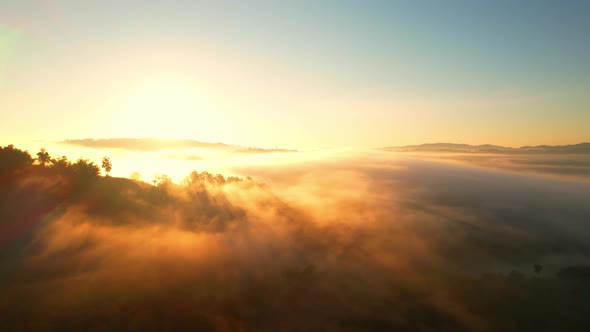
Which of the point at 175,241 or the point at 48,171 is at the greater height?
the point at 48,171

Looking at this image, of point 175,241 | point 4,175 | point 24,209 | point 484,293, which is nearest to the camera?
point 24,209

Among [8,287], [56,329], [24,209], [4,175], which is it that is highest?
[4,175]

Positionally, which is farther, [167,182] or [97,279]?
[167,182]

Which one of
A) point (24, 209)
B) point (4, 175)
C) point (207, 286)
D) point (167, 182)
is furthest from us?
point (167, 182)

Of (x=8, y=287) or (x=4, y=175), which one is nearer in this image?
(x=8, y=287)

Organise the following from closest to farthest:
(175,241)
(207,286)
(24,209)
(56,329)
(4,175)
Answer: (56,329), (24,209), (4,175), (207,286), (175,241)

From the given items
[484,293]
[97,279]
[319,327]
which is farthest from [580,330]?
[97,279]

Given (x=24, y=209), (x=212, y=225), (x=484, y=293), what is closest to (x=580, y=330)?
(x=484, y=293)

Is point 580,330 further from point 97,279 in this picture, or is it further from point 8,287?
point 8,287

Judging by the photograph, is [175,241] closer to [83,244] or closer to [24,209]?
[83,244]
